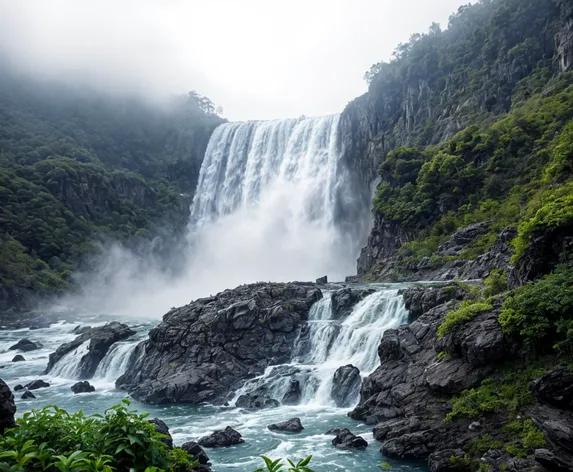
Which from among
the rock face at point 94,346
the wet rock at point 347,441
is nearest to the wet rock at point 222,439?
the wet rock at point 347,441

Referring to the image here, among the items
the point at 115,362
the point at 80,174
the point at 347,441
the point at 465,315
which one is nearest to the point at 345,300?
the point at 465,315

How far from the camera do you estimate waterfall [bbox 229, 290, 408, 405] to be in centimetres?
2682

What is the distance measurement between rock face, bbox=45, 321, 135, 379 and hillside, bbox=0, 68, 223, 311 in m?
27.9

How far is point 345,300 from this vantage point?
33406 millimetres

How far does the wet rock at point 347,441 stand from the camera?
728 inches

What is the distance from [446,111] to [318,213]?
23891mm

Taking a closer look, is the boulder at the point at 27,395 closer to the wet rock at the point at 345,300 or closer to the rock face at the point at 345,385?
the rock face at the point at 345,385

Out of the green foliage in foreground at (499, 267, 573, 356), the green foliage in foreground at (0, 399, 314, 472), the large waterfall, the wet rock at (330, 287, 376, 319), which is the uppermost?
the large waterfall

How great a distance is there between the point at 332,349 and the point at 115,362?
57.7 feet

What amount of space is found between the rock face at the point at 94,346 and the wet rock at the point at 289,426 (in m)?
20.2

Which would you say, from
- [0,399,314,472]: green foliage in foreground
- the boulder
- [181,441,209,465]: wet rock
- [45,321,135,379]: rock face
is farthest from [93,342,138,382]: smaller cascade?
[0,399,314,472]: green foliage in foreground

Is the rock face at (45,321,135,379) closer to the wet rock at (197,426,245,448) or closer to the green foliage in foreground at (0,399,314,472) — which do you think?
the wet rock at (197,426,245,448)

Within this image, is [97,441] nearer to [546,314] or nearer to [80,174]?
[546,314]

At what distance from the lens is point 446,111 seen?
66.9 metres
